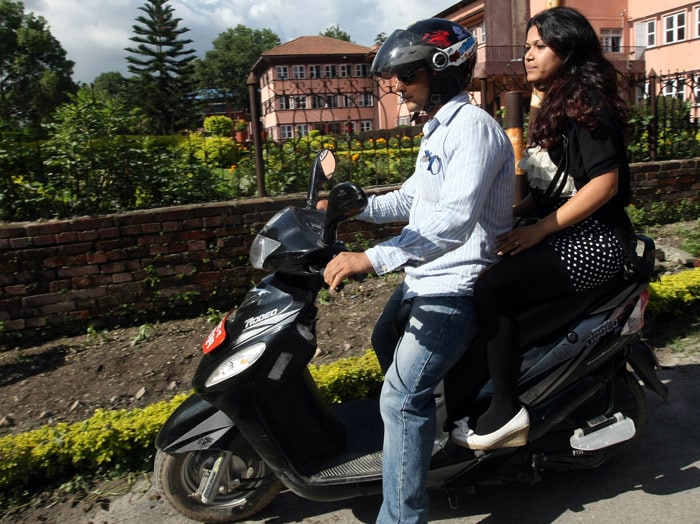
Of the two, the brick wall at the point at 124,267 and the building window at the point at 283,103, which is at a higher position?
the building window at the point at 283,103

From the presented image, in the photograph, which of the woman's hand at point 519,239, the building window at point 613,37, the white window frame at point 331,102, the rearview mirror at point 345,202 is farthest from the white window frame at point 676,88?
the building window at point 613,37

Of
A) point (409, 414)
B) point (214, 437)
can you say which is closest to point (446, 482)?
point (409, 414)

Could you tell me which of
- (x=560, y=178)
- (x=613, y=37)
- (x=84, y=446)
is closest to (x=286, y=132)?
(x=84, y=446)

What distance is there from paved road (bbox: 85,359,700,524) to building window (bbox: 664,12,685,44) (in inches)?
1280

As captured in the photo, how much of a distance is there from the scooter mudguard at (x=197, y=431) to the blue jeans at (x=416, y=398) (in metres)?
0.67

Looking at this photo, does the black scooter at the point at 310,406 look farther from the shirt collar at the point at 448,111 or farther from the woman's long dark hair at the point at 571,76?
the woman's long dark hair at the point at 571,76

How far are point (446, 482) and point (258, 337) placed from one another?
3.20ft

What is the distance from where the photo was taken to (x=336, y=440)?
2668 millimetres

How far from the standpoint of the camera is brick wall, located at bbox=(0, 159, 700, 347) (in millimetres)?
4539

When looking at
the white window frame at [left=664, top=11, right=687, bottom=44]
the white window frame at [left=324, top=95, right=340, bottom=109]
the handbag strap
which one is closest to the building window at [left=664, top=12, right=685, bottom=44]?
the white window frame at [left=664, top=11, right=687, bottom=44]

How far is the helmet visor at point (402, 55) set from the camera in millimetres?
2168

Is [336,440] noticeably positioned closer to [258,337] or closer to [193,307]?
[258,337]

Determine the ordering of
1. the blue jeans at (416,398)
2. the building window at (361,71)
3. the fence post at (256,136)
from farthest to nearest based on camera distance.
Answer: the fence post at (256,136) → the building window at (361,71) → the blue jeans at (416,398)

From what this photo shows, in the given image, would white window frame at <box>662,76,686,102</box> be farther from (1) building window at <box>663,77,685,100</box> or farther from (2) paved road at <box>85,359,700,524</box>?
(2) paved road at <box>85,359,700,524</box>
